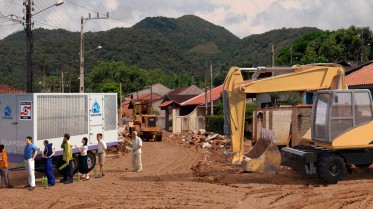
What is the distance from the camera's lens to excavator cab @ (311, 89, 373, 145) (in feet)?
46.1

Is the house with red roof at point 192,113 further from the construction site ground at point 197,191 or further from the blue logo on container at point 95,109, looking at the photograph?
the construction site ground at point 197,191

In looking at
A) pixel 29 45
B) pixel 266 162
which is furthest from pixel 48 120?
pixel 29 45

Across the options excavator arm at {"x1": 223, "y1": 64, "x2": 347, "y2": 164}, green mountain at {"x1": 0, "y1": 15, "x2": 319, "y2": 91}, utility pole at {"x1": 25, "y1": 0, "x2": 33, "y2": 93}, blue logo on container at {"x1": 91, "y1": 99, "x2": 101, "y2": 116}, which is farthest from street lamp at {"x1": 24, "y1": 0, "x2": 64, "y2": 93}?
green mountain at {"x1": 0, "y1": 15, "x2": 319, "y2": 91}

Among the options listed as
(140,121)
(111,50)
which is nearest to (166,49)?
(111,50)

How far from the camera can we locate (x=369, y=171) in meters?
16.4

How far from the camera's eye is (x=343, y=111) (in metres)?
14.1

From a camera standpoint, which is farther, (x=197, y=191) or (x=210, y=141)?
(x=210, y=141)

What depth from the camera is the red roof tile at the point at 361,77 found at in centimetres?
3034

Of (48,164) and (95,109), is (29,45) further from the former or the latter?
(48,164)

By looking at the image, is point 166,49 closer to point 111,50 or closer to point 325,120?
point 111,50

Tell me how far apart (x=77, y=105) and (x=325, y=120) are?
8921 mm

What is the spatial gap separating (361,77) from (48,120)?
74.6 ft

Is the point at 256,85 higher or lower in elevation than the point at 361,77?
lower

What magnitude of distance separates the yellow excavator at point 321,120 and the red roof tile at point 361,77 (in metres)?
16.1
